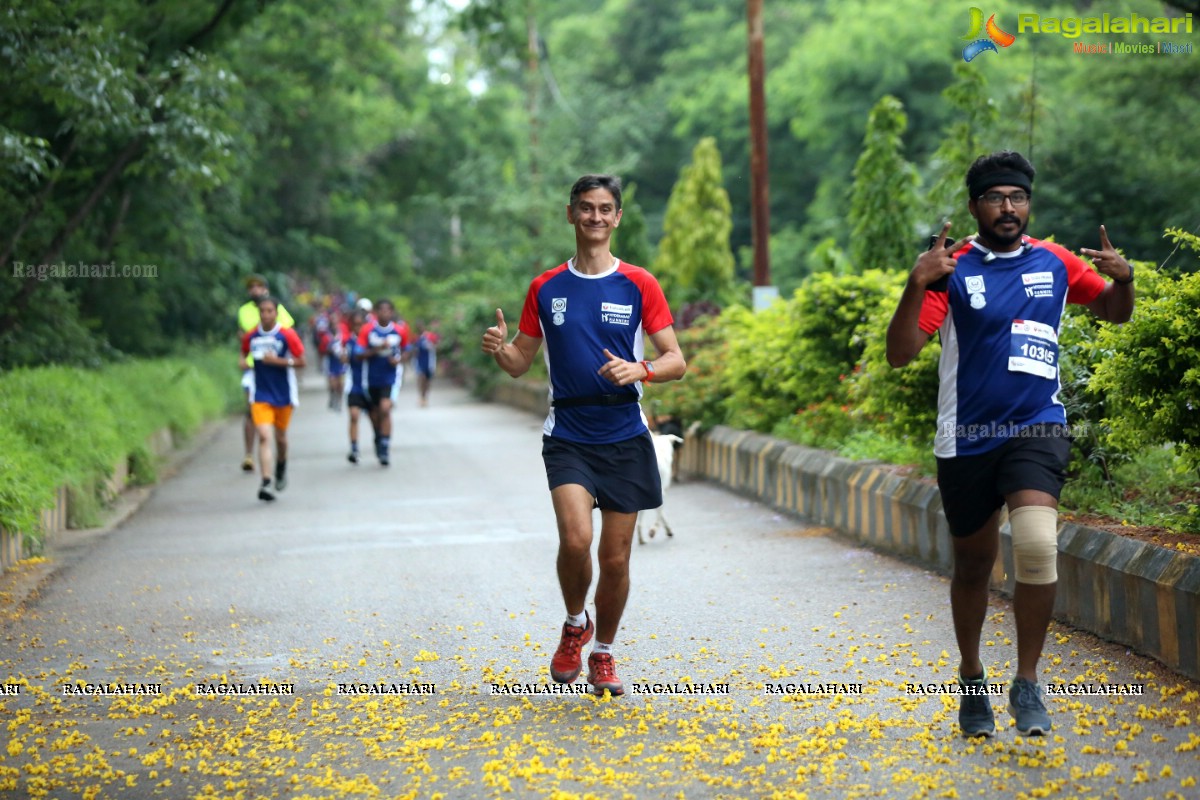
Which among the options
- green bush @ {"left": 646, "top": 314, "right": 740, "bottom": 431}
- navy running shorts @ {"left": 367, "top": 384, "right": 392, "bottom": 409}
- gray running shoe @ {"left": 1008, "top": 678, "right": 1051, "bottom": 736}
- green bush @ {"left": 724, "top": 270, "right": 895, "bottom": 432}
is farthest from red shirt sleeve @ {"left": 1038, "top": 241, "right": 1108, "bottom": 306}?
navy running shorts @ {"left": 367, "top": 384, "right": 392, "bottom": 409}

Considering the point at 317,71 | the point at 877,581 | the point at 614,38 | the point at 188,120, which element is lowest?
the point at 877,581

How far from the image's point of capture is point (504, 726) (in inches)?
228

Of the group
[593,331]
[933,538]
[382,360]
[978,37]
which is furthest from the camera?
[382,360]

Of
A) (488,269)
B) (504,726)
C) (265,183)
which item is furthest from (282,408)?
(488,269)

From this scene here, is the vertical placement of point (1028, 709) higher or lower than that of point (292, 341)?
lower

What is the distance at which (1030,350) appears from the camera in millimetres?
5273

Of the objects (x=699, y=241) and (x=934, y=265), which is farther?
(x=699, y=241)

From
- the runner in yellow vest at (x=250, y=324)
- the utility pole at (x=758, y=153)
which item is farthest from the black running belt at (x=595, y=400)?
the utility pole at (x=758, y=153)

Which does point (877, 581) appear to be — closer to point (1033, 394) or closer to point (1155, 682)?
point (1155, 682)

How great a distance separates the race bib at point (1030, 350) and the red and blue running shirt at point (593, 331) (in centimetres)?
147

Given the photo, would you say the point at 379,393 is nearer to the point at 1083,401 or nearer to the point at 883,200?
the point at 883,200

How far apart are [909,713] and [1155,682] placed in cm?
113

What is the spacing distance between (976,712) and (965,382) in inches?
46.8

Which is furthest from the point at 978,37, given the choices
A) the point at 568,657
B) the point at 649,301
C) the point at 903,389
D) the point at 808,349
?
the point at 568,657
